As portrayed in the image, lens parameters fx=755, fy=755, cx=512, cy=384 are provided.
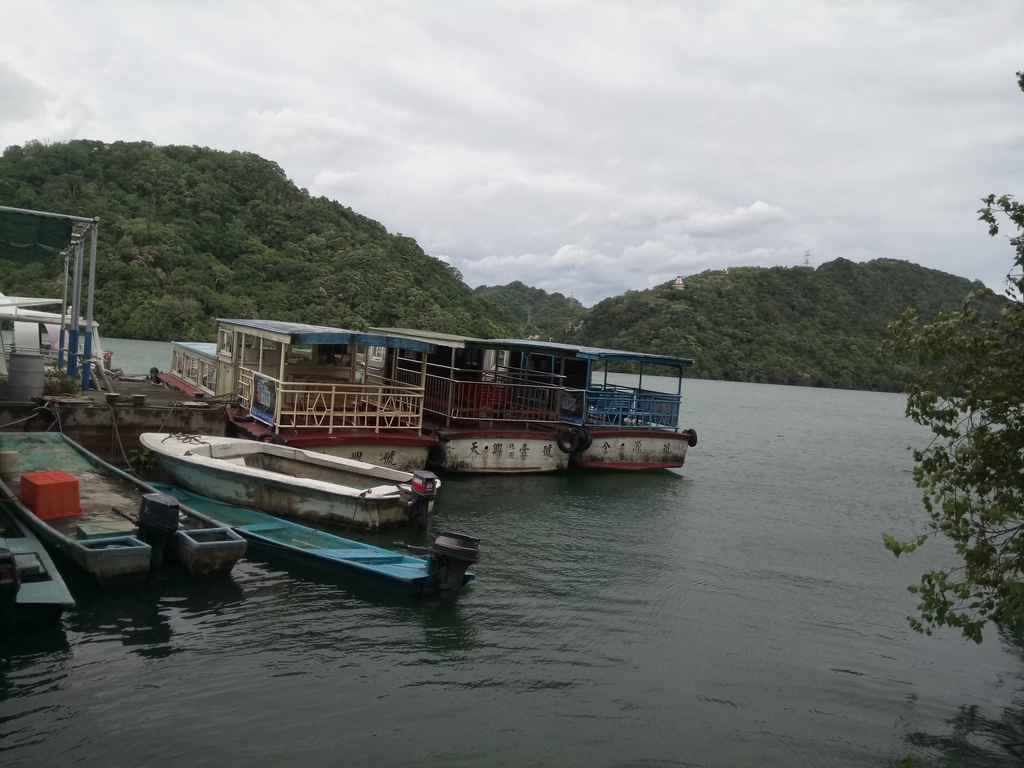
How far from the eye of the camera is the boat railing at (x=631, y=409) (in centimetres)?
2175

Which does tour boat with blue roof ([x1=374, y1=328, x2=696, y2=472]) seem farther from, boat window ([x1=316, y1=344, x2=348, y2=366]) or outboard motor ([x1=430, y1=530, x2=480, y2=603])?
outboard motor ([x1=430, y1=530, x2=480, y2=603])

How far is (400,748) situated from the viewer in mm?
6535

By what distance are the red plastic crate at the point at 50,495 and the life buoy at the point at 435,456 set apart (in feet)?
29.1

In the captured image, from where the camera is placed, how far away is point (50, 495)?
32.3 feet

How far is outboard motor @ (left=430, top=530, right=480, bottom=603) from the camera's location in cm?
936

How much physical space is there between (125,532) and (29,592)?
2.11 m

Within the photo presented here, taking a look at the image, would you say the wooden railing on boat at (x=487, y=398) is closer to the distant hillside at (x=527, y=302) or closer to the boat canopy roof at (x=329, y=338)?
the boat canopy roof at (x=329, y=338)

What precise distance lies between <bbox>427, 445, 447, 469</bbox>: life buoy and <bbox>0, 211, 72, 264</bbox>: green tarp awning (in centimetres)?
923

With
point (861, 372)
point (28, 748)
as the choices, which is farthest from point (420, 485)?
point (861, 372)

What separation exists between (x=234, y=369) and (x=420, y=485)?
26.9 ft

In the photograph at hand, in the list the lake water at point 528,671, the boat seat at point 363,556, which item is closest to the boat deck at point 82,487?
the lake water at point 528,671

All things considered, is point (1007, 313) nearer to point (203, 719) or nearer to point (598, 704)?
point (598, 704)

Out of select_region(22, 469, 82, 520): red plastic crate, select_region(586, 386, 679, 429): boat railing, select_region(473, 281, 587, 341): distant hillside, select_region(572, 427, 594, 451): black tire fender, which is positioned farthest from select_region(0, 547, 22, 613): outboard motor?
select_region(473, 281, 587, 341): distant hillside

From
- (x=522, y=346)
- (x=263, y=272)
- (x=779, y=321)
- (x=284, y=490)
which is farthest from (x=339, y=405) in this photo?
(x=779, y=321)
